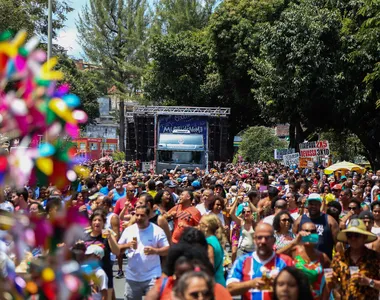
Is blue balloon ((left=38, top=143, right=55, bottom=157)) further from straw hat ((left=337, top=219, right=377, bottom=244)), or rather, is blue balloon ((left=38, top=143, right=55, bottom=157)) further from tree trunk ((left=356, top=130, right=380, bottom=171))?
tree trunk ((left=356, top=130, right=380, bottom=171))

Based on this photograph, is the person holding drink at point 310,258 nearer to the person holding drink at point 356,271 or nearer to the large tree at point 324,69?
the person holding drink at point 356,271

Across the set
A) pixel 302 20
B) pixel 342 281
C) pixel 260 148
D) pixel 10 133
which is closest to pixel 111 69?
pixel 260 148

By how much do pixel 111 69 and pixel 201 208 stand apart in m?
52.6

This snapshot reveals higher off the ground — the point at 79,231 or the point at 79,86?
the point at 79,86

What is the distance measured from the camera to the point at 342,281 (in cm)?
638

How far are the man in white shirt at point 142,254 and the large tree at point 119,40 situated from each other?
52.0 m

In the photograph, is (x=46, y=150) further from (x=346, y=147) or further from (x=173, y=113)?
(x=346, y=147)

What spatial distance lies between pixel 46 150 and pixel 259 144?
189 ft

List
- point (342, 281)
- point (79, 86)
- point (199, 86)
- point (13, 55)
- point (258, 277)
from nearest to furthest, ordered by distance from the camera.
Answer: point (13, 55) < point (258, 277) < point (342, 281) < point (199, 86) < point (79, 86)

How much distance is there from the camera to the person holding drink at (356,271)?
20.5 ft

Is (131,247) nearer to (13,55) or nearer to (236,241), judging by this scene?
(236,241)

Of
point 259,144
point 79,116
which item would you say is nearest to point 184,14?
point 259,144

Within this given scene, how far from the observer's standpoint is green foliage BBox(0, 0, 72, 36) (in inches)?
1129

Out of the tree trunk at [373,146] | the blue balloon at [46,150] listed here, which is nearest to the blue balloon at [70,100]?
the blue balloon at [46,150]
